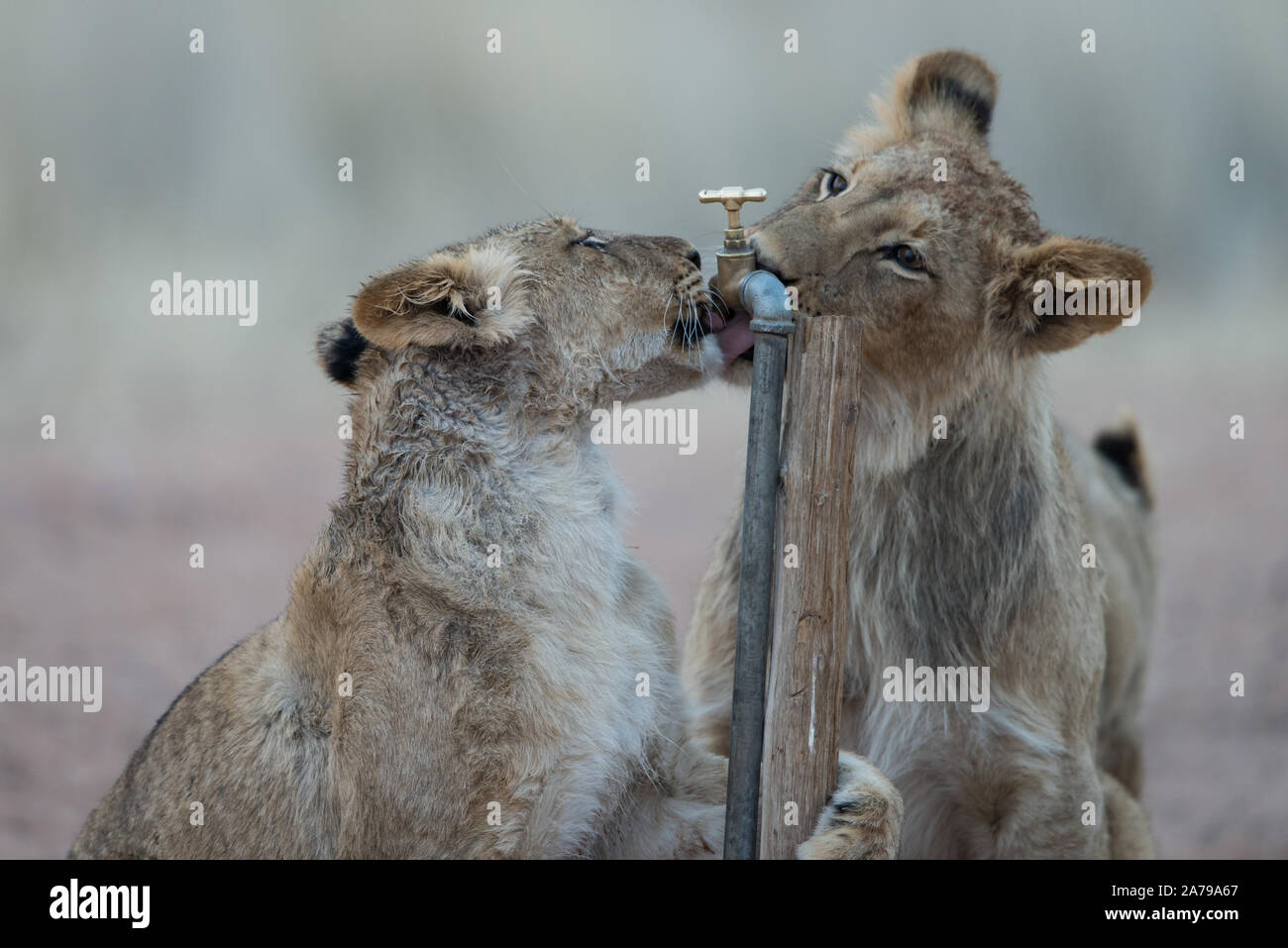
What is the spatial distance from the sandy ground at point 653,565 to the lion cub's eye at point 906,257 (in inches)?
169

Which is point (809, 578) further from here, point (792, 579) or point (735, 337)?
point (735, 337)

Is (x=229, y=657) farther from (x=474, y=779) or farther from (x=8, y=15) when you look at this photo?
(x=8, y=15)

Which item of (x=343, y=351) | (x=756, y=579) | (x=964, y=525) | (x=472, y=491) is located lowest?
(x=756, y=579)

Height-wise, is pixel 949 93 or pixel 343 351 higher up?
pixel 949 93

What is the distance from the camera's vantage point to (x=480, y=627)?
371 centimetres

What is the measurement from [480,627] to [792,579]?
2.82 ft

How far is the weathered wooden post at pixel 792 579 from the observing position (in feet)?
11.5

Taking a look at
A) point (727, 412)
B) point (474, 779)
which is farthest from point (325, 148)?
point (474, 779)

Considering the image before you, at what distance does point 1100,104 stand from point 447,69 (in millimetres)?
6047

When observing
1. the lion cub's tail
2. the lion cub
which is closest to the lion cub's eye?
the lion cub

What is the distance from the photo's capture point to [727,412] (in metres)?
13.1

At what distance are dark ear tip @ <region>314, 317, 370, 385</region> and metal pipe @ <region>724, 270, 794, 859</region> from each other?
1.24m

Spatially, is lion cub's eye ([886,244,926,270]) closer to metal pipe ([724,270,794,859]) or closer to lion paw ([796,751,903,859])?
metal pipe ([724,270,794,859])

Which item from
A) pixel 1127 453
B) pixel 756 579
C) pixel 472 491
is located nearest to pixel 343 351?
pixel 472 491
